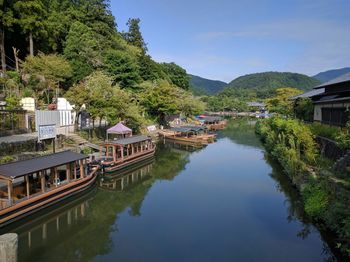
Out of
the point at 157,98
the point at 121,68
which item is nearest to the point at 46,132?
the point at 121,68

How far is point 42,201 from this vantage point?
592 inches

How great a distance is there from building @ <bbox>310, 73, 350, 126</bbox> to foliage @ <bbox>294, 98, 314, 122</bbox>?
281 centimetres

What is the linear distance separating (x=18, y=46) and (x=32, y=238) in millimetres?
37892

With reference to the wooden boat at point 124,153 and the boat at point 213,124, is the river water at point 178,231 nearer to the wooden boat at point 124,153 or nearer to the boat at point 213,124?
the wooden boat at point 124,153

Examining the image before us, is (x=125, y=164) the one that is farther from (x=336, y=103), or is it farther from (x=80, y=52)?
(x=80, y=52)

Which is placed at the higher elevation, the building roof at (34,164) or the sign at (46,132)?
the sign at (46,132)

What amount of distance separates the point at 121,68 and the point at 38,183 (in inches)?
1220

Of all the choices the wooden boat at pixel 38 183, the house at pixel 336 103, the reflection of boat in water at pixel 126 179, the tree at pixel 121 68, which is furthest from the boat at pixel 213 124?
the wooden boat at pixel 38 183

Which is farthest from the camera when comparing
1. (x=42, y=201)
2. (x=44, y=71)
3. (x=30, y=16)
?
(x=30, y=16)

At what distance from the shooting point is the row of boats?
13.5 metres

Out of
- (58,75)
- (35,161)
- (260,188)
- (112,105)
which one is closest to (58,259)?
(35,161)

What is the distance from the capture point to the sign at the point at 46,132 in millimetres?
19953

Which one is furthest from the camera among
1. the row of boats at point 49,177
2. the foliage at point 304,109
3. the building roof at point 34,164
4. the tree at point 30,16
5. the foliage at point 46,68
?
the foliage at point 46,68

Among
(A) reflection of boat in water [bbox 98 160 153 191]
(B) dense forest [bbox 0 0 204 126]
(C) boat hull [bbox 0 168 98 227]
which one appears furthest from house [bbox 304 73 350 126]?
(B) dense forest [bbox 0 0 204 126]
